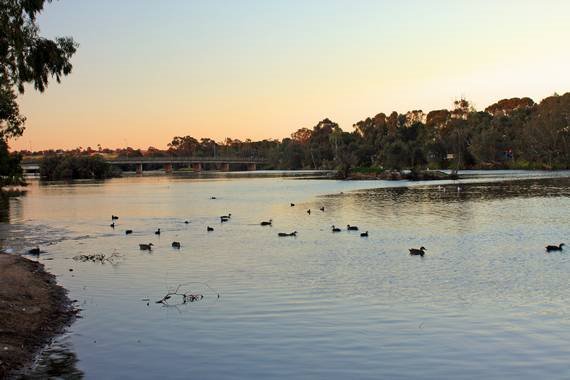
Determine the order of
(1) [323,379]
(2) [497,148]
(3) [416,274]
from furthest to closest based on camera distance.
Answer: (2) [497,148] < (3) [416,274] < (1) [323,379]

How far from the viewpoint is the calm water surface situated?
14.9 m

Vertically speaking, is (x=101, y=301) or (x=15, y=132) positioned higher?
(x=15, y=132)

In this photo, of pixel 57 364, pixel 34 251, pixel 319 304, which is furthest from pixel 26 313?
pixel 34 251

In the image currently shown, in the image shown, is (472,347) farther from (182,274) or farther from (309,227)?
(309,227)

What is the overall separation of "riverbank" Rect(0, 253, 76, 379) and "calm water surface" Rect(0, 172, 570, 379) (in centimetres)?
59

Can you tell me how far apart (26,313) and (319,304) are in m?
9.38

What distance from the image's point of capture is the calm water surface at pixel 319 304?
1491 cm

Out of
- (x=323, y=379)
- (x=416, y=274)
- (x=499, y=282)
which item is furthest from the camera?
(x=416, y=274)

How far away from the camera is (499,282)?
24859 mm

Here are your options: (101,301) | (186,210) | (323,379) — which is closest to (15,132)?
(186,210)

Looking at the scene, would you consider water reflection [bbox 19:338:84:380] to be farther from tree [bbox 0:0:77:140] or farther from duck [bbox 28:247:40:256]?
duck [bbox 28:247:40:256]

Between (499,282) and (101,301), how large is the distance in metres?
15.6

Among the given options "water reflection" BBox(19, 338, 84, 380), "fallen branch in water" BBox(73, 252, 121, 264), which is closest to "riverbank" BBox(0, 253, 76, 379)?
"water reflection" BBox(19, 338, 84, 380)

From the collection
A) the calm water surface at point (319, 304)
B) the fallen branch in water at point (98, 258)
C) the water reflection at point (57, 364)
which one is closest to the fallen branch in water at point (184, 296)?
the calm water surface at point (319, 304)
